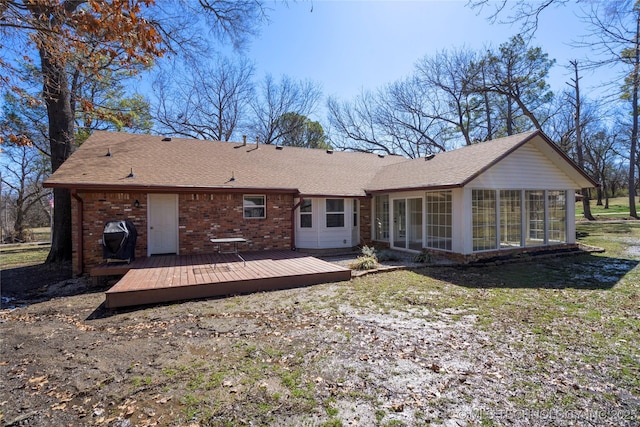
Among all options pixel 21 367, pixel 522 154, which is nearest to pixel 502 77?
pixel 522 154

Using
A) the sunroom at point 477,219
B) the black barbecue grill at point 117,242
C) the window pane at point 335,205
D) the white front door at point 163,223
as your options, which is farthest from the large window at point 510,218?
the black barbecue grill at point 117,242

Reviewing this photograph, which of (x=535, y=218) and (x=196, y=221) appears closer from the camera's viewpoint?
(x=196, y=221)

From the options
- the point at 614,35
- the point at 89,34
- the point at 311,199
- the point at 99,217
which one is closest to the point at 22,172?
the point at 99,217

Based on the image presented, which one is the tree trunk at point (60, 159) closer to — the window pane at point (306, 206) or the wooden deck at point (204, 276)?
the wooden deck at point (204, 276)

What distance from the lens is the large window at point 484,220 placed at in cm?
1020

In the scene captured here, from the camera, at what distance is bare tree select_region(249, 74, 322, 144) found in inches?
1016

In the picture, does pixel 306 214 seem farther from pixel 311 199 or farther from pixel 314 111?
pixel 314 111

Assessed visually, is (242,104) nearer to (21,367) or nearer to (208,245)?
(208,245)

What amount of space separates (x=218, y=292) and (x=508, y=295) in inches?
231

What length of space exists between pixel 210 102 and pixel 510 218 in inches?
847

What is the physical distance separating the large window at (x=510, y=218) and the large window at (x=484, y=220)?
0.41m

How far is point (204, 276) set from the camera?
7.31 m

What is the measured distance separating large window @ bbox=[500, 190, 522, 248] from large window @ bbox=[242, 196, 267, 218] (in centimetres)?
786

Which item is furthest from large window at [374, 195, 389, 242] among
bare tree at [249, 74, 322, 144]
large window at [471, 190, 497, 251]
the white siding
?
bare tree at [249, 74, 322, 144]
